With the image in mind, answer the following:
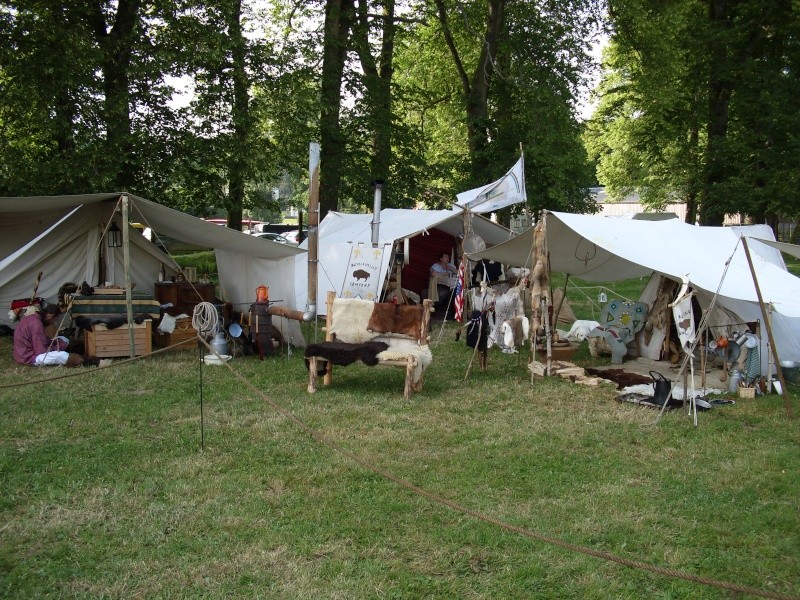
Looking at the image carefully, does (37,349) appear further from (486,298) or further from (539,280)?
(539,280)

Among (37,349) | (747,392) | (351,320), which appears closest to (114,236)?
(37,349)

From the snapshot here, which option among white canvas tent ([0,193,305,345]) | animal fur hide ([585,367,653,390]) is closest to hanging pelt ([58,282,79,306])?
white canvas tent ([0,193,305,345])

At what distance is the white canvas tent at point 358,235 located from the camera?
11133 millimetres

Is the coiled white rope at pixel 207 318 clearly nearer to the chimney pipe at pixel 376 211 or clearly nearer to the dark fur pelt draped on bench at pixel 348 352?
the dark fur pelt draped on bench at pixel 348 352

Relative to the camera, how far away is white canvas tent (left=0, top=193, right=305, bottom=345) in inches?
376

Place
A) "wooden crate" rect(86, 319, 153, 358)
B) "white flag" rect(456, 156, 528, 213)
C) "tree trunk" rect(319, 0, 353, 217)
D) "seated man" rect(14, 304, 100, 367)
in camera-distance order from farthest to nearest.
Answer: "tree trunk" rect(319, 0, 353, 217) → "white flag" rect(456, 156, 528, 213) → "wooden crate" rect(86, 319, 153, 358) → "seated man" rect(14, 304, 100, 367)

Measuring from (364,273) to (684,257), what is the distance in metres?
4.00

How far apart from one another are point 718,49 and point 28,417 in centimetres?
1706

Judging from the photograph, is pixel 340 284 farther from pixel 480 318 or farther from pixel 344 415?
pixel 344 415

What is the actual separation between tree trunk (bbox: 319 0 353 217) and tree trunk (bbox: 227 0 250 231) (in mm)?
1621

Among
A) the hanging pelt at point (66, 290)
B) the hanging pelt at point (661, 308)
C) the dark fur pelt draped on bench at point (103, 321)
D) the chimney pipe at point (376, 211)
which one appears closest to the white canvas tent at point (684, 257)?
the hanging pelt at point (661, 308)

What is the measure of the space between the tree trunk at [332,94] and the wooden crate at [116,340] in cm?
719

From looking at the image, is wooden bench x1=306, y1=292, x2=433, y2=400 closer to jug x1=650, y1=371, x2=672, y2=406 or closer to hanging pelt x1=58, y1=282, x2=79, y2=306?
jug x1=650, y1=371, x2=672, y2=406

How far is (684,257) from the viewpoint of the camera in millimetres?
8148
